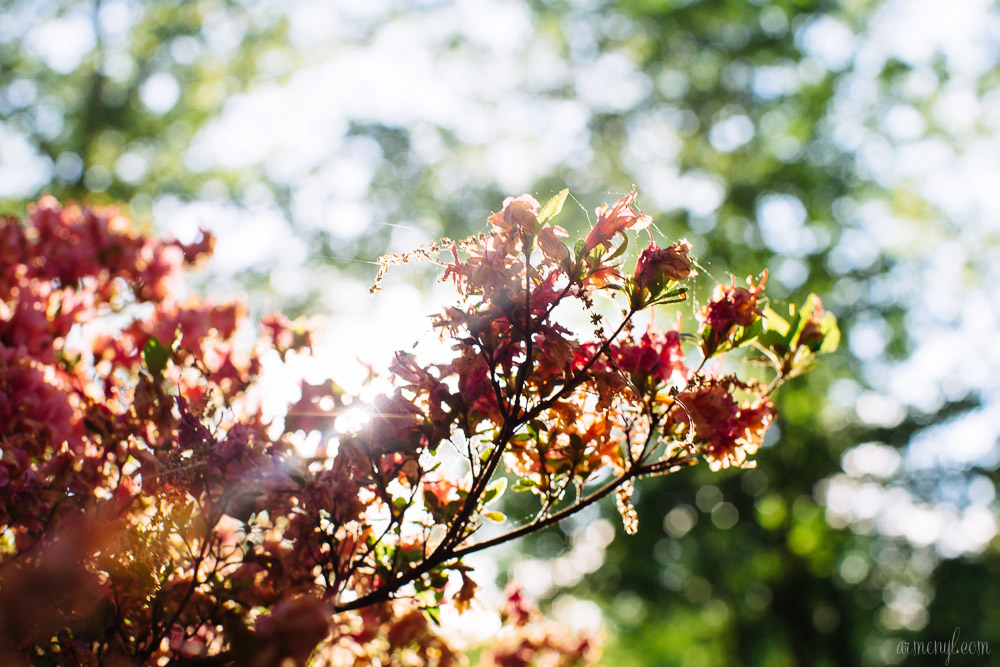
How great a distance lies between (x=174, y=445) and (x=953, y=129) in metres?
10.8

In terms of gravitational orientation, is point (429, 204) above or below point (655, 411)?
above

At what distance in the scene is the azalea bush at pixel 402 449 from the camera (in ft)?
3.69

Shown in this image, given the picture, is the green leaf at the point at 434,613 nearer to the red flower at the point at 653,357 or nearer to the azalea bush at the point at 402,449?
the azalea bush at the point at 402,449

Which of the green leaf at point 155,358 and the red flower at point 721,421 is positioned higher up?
the green leaf at point 155,358

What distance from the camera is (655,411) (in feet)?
4.65

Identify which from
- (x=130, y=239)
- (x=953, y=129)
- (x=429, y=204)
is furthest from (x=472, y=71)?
(x=130, y=239)

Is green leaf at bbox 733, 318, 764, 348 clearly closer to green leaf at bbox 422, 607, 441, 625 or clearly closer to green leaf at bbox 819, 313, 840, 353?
green leaf at bbox 819, 313, 840, 353

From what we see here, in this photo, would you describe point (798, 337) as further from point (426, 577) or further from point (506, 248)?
point (426, 577)

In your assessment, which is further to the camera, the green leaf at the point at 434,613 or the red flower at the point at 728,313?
the green leaf at the point at 434,613

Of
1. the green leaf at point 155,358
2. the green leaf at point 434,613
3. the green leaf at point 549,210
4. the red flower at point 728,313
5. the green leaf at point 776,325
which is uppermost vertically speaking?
the green leaf at point 155,358

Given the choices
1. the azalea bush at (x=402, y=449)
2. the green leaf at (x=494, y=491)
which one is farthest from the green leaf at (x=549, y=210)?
the green leaf at (x=494, y=491)

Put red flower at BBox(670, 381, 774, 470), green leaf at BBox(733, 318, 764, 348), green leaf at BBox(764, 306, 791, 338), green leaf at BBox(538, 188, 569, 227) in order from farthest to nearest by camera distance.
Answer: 1. green leaf at BBox(764, 306, 791, 338)
2. green leaf at BBox(733, 318, 764, 348)
3. red flower at BBox(670, 381, 774, 470)
4. green leaf at BBox(538, 188, 569, 227)

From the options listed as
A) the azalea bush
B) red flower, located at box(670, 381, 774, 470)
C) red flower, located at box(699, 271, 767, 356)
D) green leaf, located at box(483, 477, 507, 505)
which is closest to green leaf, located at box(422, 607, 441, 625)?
the azalea bush

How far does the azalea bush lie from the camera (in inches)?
44.3
